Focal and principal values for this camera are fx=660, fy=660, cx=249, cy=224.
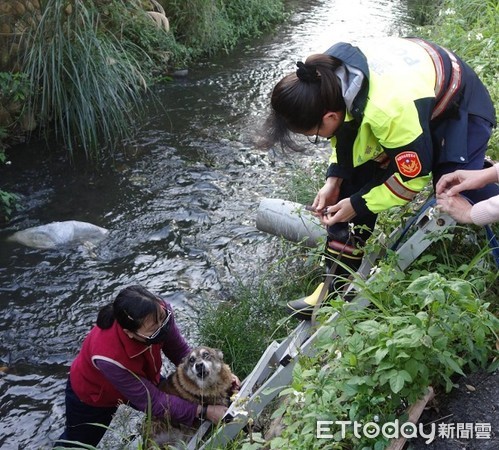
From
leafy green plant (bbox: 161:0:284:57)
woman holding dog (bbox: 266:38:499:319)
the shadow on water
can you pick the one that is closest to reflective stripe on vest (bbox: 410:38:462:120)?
woman holding dog (bbox: 266:38:499:319)

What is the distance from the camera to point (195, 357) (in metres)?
4.04

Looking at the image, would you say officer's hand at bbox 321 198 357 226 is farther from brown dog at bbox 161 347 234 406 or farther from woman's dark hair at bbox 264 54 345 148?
brown dog at bbox 161 347 234 406

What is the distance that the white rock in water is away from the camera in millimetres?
6281

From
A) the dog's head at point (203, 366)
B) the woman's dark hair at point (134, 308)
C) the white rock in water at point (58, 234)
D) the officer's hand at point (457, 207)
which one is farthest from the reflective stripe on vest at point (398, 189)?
the white rock in water at point (58, 234)

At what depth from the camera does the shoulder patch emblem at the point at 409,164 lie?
2971mm

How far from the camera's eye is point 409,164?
3.01 m

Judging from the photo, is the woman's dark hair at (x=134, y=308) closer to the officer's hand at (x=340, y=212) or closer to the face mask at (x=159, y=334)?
the face mask at (x=159, y=334)

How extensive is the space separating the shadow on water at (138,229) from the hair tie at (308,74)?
2.68 meters

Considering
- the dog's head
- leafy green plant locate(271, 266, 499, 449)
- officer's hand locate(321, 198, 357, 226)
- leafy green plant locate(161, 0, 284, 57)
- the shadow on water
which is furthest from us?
leafy green plant locate(161, 0, 284, 57)

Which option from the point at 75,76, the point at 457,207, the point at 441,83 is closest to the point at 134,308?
the point at 457,207

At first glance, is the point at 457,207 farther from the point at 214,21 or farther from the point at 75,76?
the point at 214,21

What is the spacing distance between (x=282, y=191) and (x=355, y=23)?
24.3 ft

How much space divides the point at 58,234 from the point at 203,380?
2.89 meters

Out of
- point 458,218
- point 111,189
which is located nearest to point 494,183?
point 458,218
